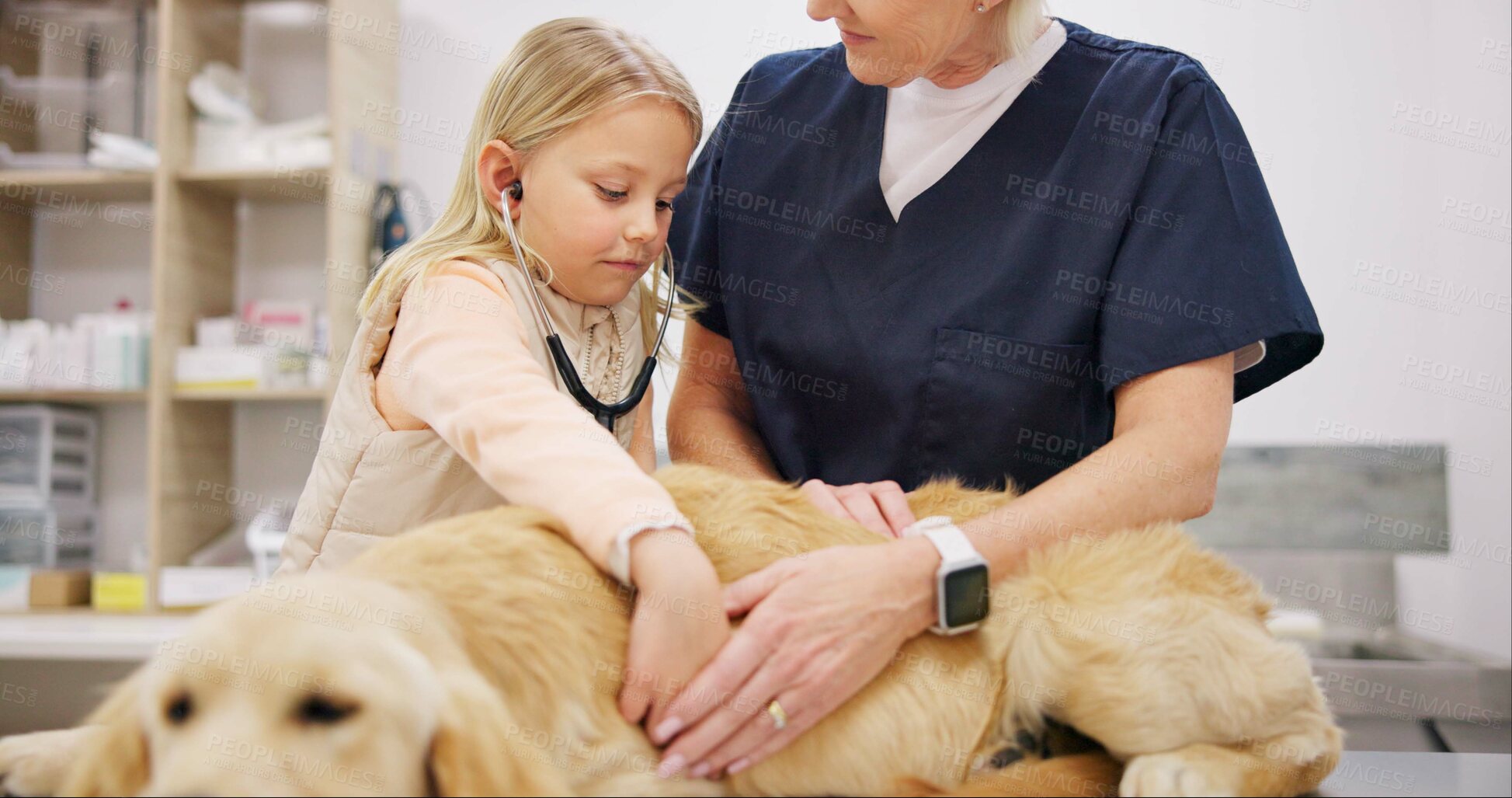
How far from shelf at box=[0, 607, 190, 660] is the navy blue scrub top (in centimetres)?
178

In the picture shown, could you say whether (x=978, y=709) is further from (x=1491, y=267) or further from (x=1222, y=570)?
(x=1491, y=267)

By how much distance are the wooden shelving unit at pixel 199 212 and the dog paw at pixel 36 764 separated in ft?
7.60

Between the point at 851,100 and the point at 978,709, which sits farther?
the point at 851,100

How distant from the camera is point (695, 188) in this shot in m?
1.33


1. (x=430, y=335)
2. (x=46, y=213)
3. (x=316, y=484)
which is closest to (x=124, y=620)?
(x=46, y=213)

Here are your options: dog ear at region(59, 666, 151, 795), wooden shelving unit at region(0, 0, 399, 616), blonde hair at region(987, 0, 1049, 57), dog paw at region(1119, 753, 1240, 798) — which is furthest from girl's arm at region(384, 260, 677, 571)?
wooden shelving unit at region(0, 0, 399, 616)

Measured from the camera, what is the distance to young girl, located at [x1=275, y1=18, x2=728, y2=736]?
0.67 meters

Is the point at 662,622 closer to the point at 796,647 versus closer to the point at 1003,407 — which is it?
the point at 796,647

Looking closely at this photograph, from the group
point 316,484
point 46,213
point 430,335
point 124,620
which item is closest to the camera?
point 430,335

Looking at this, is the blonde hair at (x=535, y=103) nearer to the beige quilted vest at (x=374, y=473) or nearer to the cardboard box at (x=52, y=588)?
the beige quilted vest at (x=374, y=473)

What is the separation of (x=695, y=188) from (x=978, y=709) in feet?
2.69

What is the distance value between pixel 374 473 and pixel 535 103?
41cm

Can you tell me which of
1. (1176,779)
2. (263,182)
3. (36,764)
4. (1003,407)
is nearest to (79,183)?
(263,182)

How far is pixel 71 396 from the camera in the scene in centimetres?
290
